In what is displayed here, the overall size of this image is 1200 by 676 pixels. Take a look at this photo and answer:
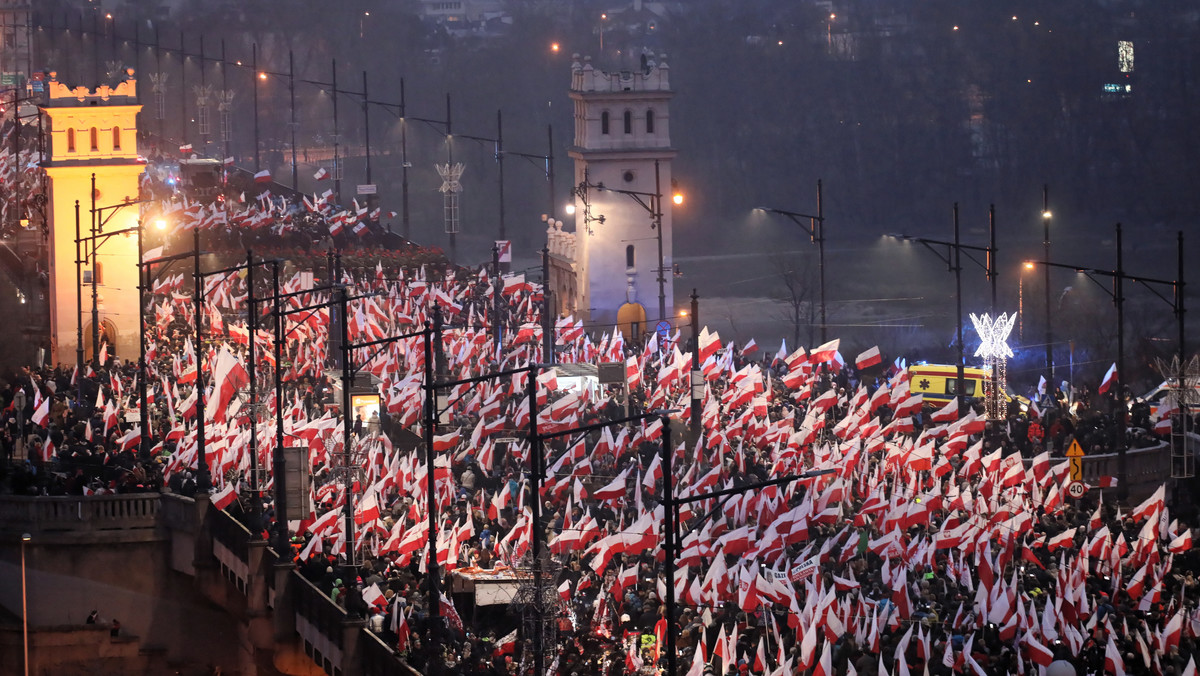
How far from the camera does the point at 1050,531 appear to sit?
4225cm

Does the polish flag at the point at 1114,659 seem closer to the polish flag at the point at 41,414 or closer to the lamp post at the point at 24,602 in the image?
the lamp post at the point at 24,602

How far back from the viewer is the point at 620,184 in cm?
8619

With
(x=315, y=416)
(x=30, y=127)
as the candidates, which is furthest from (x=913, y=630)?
(x=30, y=127)

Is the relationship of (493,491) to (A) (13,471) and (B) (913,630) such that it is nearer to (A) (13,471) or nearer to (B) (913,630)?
(A) (13,471)

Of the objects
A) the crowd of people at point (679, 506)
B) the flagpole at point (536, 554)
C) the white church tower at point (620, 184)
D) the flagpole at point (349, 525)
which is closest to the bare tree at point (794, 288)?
the white church tower at point (620, 184)

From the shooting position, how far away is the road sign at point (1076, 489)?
45812mm

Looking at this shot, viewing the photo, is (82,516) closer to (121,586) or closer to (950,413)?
(121,586)

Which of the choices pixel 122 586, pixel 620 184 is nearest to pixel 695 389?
pixel 122 586

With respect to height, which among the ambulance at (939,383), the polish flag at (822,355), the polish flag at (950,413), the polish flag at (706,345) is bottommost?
the polish flag at (950,413)

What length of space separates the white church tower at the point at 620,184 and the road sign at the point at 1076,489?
127ft

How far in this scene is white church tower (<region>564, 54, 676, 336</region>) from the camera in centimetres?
8575

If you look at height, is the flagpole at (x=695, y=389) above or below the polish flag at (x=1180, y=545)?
above

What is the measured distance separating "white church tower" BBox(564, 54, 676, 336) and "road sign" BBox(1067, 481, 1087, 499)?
127ft

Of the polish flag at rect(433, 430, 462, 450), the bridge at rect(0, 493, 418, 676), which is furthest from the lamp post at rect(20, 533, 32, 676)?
the polish flag at rect(433, 430, 462, 450)
